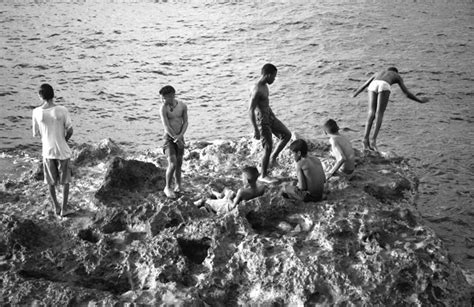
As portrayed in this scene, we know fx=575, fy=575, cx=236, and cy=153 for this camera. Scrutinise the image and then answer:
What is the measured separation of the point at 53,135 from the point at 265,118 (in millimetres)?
3221

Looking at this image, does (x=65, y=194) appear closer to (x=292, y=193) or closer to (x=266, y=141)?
(x=266, y=141)

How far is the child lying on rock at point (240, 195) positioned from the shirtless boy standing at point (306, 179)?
433 mm

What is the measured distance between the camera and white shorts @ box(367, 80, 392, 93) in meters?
10.4

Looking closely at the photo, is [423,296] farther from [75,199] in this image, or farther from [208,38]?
[208,38]

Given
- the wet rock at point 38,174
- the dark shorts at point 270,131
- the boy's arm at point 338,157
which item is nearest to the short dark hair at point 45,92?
the wet rock at point 38,174

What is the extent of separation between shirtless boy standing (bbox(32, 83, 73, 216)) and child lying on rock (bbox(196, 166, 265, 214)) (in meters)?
2.06

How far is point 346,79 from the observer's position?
675 inches

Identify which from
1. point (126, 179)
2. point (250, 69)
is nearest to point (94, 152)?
point (126, 179)

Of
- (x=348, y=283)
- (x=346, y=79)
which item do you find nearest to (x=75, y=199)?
(x=348, y=283)

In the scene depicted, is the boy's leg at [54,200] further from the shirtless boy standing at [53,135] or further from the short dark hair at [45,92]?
the short dark hair at [45,92]

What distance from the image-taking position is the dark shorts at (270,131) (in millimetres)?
9164

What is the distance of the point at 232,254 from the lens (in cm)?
723

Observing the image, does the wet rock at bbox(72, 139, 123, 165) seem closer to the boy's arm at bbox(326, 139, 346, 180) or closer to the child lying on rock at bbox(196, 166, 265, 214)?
the child lying on rock at bbox(196, 166, 265, 214)

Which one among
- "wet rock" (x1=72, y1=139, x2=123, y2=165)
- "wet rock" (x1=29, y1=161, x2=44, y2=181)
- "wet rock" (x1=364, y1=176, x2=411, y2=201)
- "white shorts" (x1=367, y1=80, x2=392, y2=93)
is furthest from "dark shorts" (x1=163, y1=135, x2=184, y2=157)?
"white shorts" (x1=367, y1=80, x2=392, y2=93)
